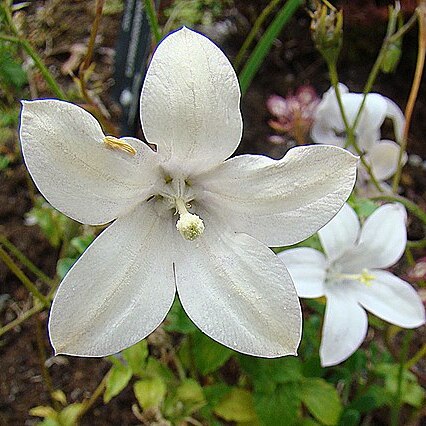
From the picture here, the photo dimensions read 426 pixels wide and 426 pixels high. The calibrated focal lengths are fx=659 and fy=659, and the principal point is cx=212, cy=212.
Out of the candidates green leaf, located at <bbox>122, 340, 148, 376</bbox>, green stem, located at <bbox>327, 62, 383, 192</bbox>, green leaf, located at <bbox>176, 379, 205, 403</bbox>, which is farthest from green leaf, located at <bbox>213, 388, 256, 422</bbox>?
green stem, located at <bbox>327, 62, 383, 192</bbox>

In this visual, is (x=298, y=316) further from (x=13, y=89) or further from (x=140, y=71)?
(x=13, y=89)

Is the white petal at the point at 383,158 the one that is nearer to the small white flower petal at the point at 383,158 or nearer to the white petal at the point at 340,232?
the small white flower petal at the point at 383,158

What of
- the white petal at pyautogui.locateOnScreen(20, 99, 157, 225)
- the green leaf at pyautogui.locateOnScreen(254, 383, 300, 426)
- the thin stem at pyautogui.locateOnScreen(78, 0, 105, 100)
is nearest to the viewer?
the white petal at pyautogui.locateOnScreen(20, 99, 157, 225)

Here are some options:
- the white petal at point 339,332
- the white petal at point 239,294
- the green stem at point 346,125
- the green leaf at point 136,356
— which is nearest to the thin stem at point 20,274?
the green leaf at point 136,356

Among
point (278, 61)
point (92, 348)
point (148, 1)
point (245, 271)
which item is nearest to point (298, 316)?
point (245, 271)

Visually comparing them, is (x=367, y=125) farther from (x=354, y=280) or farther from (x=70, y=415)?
(x=70, y=415)

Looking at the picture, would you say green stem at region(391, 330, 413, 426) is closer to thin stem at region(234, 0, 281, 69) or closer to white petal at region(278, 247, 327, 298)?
white petal at region(278, 247, 327, 298)

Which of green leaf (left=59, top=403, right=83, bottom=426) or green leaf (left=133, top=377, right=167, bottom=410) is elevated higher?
green leaf (left=133, top=377, right=167, bottom=410)
